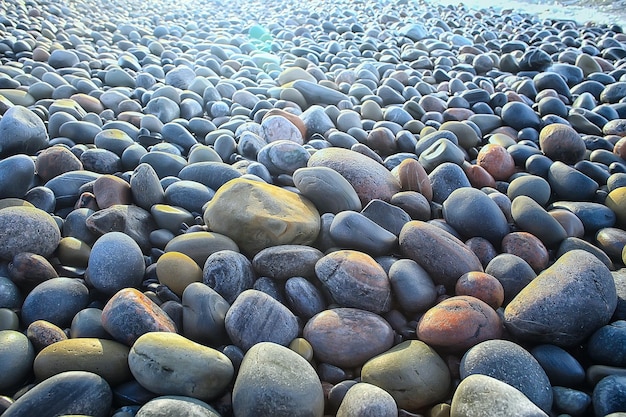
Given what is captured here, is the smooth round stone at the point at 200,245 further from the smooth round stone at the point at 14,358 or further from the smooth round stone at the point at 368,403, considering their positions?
the smooth round stone at the point at 368,403

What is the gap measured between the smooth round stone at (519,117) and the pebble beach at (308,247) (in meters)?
0.02

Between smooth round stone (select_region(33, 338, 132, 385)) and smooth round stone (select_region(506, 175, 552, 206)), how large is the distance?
210cm

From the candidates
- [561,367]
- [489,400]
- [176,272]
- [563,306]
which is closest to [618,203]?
[563,306]

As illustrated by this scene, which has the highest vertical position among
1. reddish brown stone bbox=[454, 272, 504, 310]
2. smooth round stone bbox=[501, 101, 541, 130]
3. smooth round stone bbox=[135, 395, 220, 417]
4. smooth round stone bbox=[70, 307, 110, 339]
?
smooth round stone bbox=[501, 101, 541, 130]

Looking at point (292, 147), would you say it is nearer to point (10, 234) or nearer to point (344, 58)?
point (10, 234)

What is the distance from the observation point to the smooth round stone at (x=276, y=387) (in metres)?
1.32

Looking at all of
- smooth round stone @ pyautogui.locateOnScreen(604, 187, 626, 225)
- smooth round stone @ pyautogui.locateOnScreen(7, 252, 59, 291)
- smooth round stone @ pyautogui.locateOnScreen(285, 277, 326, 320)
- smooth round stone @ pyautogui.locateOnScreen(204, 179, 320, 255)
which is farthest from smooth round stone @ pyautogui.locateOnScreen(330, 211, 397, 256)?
smooth round stone @ pyautogui.locateOnScreen(604, 187, 626, 225)

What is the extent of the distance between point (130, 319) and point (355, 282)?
0.80 meters

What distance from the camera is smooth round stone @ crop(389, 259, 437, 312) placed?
1.77 meters

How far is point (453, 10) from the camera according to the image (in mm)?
8219

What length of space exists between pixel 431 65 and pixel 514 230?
3.09 meters

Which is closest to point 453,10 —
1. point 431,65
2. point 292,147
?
point 431,65

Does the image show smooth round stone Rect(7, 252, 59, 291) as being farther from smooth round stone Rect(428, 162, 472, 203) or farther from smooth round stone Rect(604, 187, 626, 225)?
smooth round stone Rect(604, 187, 626, 225)

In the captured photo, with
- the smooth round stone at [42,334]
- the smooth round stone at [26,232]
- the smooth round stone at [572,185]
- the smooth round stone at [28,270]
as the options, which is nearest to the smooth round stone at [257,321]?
the smooth round stone at [42,334]
